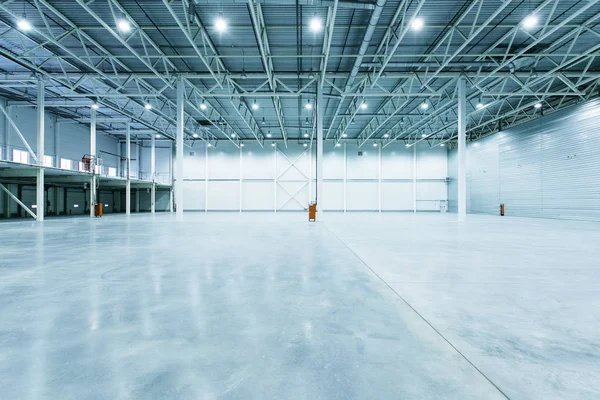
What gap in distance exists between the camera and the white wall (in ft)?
117

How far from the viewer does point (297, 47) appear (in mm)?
15656

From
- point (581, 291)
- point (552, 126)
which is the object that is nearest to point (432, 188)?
point (552, 126)

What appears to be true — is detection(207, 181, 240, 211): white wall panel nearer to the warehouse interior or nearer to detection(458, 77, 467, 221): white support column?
the warehouse interior

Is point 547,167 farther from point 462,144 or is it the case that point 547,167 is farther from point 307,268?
point 307,268

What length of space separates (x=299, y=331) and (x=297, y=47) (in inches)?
628

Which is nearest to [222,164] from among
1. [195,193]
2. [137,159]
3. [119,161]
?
[195,193]

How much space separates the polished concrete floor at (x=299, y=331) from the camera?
2014mm

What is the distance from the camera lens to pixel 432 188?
118ft

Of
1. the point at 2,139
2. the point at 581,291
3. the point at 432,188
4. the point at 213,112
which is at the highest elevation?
the point at 213,112

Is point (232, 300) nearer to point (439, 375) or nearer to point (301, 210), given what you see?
point (439, 375)

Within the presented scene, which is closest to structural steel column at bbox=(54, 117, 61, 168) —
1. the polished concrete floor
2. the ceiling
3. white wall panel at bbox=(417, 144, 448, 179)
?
the ceiling

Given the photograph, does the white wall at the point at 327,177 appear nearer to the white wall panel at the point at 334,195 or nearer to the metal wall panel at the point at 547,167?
the white wall panel at the point at 334,195

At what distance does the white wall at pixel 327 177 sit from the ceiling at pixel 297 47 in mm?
11310

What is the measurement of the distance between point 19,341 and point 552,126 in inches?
1173
